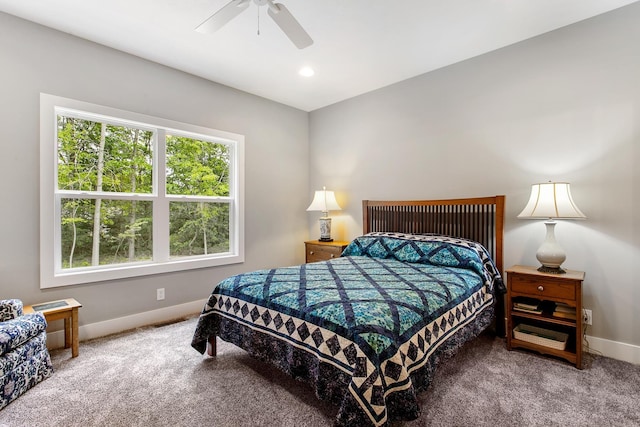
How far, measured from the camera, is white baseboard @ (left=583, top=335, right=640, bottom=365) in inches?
93.0

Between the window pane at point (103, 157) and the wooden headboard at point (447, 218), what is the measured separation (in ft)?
8.42

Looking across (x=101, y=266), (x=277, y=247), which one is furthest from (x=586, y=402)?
(x=101, y=266)

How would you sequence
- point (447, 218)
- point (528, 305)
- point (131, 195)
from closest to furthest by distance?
point (528, 305), point (131, 195), point (447, 218)

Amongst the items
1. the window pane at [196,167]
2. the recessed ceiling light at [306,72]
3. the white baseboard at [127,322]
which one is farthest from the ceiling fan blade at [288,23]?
the white baseboard at [127,322]

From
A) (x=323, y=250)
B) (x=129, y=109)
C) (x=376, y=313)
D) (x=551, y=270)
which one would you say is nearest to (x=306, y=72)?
(x=129, y=109)

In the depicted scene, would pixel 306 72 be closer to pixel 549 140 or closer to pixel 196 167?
pixel 196 167

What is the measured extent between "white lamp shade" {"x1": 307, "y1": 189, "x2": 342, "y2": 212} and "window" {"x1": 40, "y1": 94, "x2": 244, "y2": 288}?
974 millimetres

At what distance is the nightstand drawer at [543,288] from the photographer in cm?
229

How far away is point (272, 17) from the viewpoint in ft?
6.60

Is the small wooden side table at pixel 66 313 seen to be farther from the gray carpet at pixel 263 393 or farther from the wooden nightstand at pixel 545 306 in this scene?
the wooden nightstand at pixel 545 306

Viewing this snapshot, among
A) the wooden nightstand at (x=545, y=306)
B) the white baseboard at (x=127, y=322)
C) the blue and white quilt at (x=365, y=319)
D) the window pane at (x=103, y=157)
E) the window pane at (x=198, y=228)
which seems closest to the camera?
the blue and white quilt at (x=365, y=319)

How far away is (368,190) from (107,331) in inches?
125

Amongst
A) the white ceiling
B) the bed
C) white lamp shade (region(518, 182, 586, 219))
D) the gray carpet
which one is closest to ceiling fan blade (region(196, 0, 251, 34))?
the white ceiling

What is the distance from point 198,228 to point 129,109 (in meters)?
1.42
